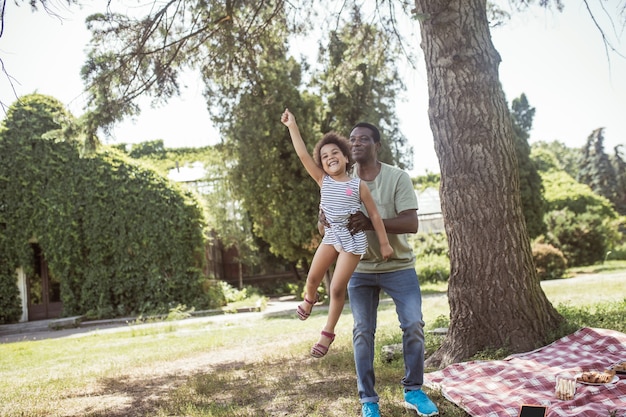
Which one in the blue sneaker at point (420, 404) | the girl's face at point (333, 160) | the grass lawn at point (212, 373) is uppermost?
the girl's face at point (333, 160)

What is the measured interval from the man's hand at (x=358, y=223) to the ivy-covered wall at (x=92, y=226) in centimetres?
1498

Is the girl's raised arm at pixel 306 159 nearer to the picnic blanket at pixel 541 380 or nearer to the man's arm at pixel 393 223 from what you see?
the man's arm at pixel 393 223

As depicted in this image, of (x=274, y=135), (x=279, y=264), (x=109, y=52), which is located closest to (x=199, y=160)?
(x=279, y=264)

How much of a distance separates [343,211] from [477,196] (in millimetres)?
2171

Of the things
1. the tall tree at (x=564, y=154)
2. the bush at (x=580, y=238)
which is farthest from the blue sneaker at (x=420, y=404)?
the tall tree at (x=564, y=154)

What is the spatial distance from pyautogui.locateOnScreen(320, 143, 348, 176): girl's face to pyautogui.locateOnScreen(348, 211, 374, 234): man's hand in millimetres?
321

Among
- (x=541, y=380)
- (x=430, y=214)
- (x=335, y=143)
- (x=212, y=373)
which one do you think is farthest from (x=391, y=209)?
(x=430, y=214)

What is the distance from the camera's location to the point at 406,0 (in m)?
8.22

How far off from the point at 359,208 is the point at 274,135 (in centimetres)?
1254

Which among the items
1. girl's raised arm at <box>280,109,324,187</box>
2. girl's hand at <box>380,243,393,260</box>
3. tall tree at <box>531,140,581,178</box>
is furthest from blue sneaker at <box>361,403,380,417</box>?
tall tree at <box>531,140,581,178</box>

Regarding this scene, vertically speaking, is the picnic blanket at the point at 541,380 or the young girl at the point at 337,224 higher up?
the young girl at the point at 337,224

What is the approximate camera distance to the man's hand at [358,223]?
3.72 m

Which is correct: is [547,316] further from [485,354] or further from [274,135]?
[274,135]

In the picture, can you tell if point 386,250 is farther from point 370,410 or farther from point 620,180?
point 620,180
